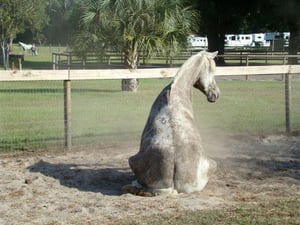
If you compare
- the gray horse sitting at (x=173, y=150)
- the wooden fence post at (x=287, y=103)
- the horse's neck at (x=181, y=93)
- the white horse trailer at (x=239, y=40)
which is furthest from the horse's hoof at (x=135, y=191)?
the white horse trailer at (x=239, y=40)

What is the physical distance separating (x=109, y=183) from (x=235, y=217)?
2194 mm

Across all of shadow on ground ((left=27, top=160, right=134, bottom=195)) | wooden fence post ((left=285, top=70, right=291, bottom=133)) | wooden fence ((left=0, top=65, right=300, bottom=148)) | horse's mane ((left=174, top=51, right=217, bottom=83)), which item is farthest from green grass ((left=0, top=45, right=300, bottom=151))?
horse's mane ((left=174, top=51, right=217, bottom=83))

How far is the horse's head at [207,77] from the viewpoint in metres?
6.76

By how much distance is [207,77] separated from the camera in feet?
22.5

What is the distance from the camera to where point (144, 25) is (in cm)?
1812

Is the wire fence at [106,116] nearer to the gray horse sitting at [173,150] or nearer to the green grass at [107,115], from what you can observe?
the green grass at [107,115]

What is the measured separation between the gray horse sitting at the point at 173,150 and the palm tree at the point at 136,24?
1159 centimetres

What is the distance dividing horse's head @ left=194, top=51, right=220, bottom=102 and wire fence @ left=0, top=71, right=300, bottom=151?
9.99 feet

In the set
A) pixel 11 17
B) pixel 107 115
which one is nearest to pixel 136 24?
pixel 107 115

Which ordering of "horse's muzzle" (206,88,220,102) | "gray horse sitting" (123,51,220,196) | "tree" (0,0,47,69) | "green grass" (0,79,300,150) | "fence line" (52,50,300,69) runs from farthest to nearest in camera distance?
"tree" (0,0,47,69) → "fence line" (52,50,300,69) → "green grass" (0,79,300,150) → "horse's muzzle" (206,88,220,102) → "gray horse sitting" (123,51,220,196)

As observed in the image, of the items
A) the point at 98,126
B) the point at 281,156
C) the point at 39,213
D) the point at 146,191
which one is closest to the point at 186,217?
the point at 146,191

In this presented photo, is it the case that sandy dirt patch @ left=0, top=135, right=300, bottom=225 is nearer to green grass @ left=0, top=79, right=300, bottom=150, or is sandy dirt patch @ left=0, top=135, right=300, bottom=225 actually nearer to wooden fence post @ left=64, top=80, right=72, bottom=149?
wooden fence post @ left=64, top=80, right=72, bottom=149

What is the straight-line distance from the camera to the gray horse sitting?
611 cm

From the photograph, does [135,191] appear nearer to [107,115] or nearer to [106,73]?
[106,73]
